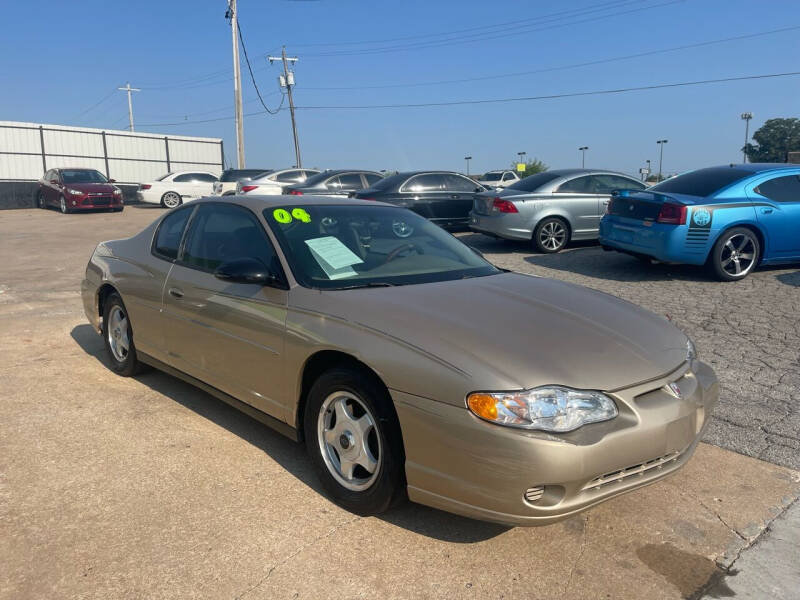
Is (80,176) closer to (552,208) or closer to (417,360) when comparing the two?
(552,208)

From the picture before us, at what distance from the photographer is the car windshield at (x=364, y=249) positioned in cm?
354

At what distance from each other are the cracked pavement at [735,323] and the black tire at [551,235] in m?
0.18

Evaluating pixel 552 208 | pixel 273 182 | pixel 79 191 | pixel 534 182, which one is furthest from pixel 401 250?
pixel 79 191

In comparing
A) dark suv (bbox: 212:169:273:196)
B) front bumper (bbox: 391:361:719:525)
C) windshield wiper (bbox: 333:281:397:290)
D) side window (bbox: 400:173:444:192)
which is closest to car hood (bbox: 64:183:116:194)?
dark suv (bbox: 212:169:273:196)

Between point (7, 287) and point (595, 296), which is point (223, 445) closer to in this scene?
point (595, 296)

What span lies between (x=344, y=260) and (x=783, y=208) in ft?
23.2

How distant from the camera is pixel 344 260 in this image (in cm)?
365

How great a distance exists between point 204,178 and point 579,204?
706 inches

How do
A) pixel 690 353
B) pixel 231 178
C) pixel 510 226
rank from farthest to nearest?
pixel 231 178
pixel 510 226
pixel 690 353

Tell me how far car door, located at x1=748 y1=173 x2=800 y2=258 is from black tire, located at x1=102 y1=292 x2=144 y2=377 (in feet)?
24.6

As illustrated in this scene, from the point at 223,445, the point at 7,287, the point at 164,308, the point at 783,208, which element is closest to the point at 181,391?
the point at 164,308

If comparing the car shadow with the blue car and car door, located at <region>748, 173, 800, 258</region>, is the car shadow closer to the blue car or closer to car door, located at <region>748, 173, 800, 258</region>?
the blue car

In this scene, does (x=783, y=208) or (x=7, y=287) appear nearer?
(x=783, y=208)

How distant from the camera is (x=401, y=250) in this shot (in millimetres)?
3977
